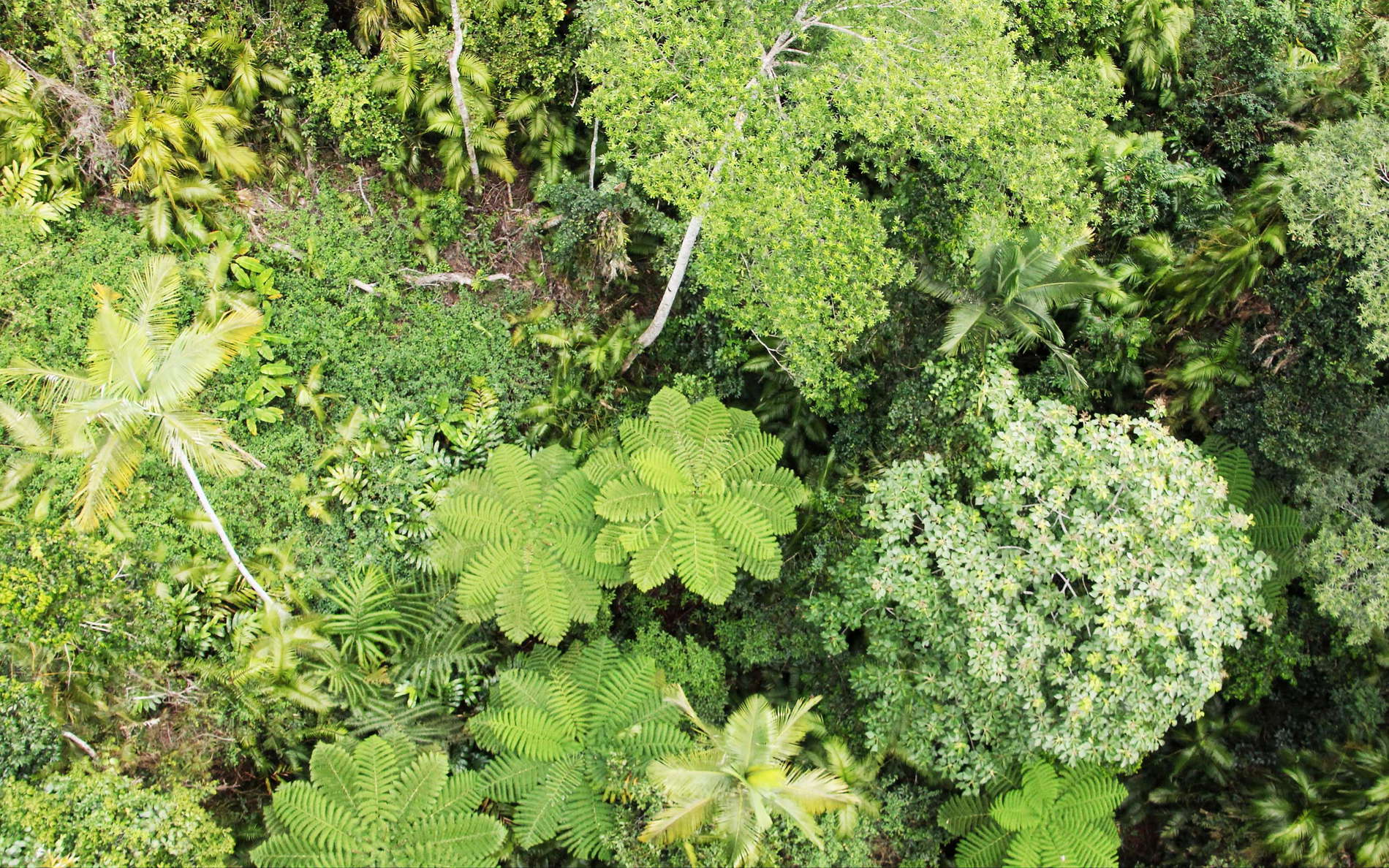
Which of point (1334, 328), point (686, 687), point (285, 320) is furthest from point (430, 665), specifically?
point (1334, 328)

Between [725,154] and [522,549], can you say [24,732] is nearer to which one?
[522,549]

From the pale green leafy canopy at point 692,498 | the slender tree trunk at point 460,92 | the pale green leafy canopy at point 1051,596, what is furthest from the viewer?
the slender tree trunk at point 460,92

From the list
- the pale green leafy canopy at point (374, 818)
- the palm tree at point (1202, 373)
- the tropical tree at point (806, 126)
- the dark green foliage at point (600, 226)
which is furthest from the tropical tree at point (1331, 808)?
the dark green foliage at point (600, 226)

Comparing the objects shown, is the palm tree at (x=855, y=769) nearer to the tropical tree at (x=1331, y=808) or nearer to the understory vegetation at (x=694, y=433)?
the understory vegetation at (x=694, y=433)

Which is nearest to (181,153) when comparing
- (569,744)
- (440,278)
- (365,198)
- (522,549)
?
(365,198)

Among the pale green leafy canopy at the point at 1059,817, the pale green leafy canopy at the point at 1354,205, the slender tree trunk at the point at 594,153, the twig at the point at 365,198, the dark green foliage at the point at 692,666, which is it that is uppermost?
the pale green leafy canopy at the point at 1354,205

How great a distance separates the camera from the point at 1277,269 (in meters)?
8.12

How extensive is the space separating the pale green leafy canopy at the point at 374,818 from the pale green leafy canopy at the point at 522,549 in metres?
1.54

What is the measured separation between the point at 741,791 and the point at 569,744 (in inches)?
75.8

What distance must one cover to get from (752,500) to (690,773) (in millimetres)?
2690

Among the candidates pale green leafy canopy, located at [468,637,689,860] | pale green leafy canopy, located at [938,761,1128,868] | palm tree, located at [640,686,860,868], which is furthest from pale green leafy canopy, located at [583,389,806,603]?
pale green leafy canopy, located at [938,761,1128,868]

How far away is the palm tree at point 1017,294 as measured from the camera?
8.35 meters

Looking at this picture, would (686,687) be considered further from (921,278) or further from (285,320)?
(285,320)

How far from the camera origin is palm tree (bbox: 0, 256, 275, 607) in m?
6.86
